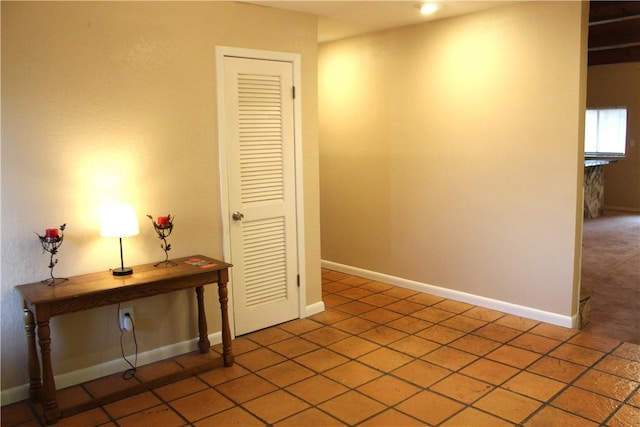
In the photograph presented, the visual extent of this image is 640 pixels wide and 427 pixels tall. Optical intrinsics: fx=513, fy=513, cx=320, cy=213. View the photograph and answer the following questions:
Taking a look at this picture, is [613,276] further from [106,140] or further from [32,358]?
[32,358]

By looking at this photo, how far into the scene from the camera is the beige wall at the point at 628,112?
883 centimetres

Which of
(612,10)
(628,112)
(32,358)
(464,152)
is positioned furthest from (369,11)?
(628,112)

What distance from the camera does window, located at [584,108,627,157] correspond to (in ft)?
29.7

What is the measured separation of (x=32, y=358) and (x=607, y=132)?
9.67 meters

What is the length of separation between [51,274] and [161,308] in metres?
0.72

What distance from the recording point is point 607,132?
30.5ft

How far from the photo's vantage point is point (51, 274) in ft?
9.25

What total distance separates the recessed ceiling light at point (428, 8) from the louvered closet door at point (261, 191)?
108 centimetres

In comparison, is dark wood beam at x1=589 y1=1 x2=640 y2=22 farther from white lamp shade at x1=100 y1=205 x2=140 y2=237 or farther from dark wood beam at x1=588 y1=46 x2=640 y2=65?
white lamp shade at x1=100 y1=205 x2=140 y2=237

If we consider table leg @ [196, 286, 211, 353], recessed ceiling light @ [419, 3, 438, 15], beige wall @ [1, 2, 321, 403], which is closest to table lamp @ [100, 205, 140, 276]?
beige wall @ [1, 2, 321, 403]

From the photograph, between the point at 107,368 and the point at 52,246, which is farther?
the point at 107,368

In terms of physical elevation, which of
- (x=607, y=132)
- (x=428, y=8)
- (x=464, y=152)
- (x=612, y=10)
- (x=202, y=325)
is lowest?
(x=202, y=325)

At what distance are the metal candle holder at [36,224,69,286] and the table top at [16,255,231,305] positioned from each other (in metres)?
0.05

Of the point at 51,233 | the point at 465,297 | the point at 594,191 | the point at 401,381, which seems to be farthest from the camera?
the point at 594,191
